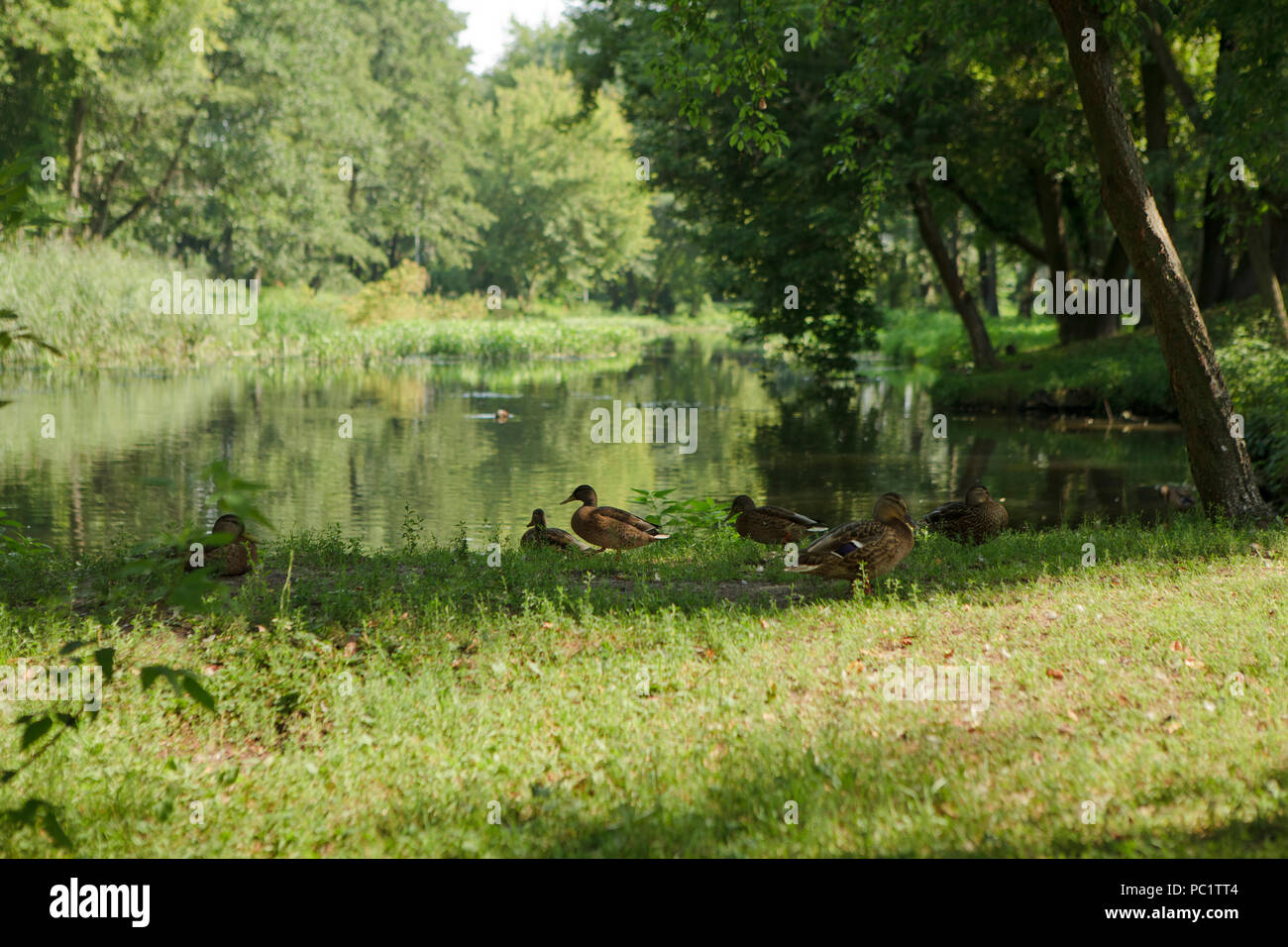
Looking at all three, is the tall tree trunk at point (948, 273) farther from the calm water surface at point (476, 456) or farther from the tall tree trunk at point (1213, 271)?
the tall tree trunk at point (1213, 271)

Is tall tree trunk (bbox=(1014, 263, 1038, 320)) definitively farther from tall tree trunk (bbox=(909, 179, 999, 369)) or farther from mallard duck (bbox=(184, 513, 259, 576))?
mallard duck (bbox=(184, 513, 259, 576))

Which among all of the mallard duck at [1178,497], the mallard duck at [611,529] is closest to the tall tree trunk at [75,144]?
the mallard duck at [611,529]

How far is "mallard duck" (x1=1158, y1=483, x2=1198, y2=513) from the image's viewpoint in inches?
615

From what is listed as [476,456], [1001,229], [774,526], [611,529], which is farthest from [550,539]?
[1001,229]

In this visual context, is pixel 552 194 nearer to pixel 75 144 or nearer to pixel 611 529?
pixel 75 144

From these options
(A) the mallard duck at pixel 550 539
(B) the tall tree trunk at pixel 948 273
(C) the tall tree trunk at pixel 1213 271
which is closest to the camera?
(A) the mallard duck at pixel 550 539

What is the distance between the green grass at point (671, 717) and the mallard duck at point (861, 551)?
269 mm

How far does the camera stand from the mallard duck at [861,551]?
8.67 m

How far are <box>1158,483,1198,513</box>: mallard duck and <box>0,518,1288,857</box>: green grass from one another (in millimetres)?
6236

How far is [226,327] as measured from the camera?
42500 millimetres
